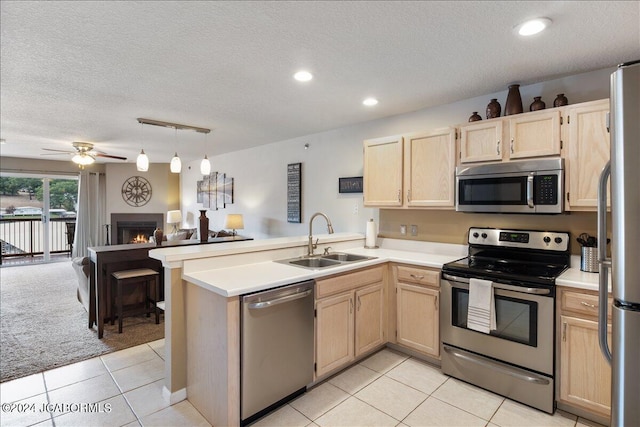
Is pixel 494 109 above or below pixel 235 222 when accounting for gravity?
above

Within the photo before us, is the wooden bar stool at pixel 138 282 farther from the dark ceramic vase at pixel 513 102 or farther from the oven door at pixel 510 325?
the dark ceramic vase at pixel 513 102

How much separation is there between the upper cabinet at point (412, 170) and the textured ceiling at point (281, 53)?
1.34 ft

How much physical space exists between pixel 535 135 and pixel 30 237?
9930 millimetres

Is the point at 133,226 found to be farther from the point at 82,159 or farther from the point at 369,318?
the point at 369,318

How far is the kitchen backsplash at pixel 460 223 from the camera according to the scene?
8.28 feet

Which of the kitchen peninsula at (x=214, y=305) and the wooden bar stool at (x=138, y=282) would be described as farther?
the wooden bar stool at (x=138, y=282)

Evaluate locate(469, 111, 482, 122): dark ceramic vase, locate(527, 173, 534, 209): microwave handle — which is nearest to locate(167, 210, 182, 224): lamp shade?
locate(469, 111, 482, 122): dark ceramic vase

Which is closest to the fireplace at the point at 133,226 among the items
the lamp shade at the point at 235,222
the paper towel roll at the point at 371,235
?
the lamp shade at the point at 235,222

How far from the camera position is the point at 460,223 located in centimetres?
316

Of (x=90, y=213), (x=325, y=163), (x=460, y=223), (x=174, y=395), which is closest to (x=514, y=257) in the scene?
(x=460, y=223)

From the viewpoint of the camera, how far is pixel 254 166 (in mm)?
5754

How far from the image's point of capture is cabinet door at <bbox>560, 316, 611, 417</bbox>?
1988 millimetres

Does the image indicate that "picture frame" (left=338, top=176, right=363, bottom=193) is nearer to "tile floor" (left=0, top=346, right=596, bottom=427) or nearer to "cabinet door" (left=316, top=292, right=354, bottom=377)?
"cabinet door" (left=316, top=292, right=354, bottom=377)

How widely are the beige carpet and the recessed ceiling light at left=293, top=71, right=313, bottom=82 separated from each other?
9.54 feet
